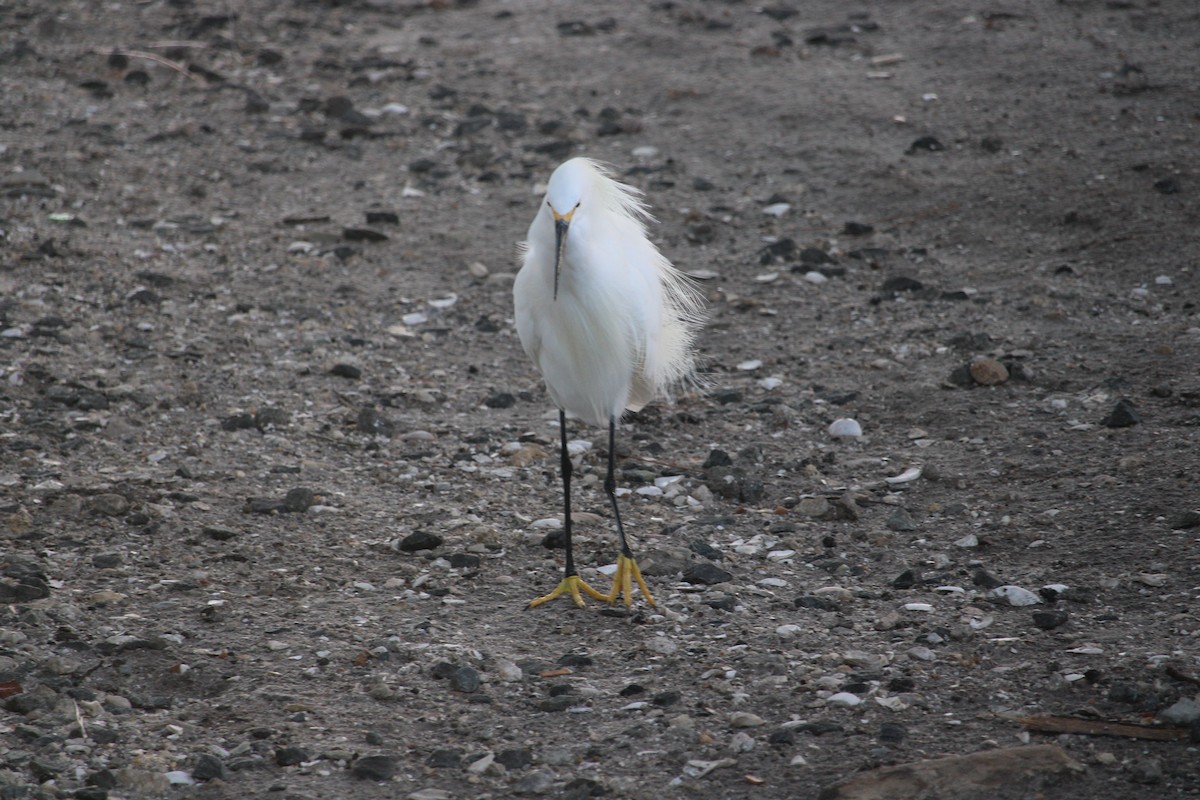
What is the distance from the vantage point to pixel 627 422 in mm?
4934

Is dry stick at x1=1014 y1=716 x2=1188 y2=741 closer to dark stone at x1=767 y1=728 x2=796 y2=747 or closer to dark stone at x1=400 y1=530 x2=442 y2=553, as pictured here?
dark stone at x1=767 y1=728 x2=796 y2=747

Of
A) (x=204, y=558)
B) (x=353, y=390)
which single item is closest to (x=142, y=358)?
(x=353, y=390)

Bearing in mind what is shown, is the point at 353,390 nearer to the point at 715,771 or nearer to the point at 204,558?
the point at 204,558

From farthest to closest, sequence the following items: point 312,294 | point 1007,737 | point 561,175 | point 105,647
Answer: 1. point 312,294
2. point 561,175
3. point 105,647
4. point 1007,737

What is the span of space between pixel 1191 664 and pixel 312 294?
4.32 metres

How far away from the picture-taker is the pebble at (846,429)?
183 inches

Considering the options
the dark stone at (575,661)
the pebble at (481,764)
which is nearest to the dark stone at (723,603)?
the dark stone at (575,661)

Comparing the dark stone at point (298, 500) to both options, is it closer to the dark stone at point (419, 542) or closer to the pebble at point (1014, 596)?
the dark stone at point (419, 542)

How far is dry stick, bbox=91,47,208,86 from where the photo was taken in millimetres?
8375

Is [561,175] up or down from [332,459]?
up

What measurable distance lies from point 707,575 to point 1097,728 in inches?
53.0

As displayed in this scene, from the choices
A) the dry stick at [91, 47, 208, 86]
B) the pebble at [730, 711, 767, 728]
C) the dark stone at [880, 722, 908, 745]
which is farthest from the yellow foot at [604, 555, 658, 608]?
the dry stick at [91, 47, 208, 86]

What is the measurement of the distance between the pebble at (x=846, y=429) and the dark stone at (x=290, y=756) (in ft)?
8.46

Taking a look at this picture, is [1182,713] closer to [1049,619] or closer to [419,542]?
[1049,619]
